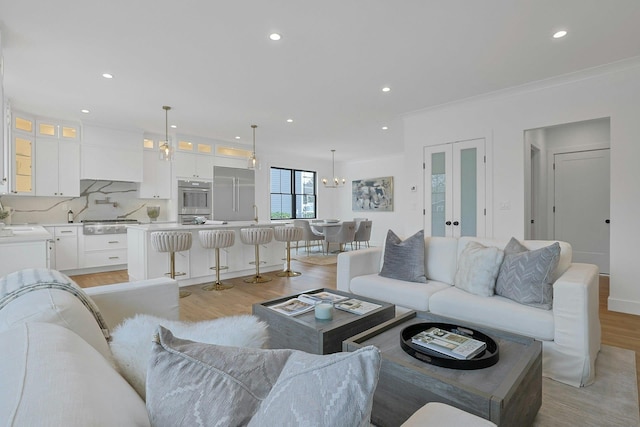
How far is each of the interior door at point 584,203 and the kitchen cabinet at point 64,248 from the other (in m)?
8.35

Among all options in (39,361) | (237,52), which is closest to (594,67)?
(237,52)

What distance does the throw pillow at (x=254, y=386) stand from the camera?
0.50m

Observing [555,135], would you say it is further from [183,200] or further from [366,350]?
[183,200]

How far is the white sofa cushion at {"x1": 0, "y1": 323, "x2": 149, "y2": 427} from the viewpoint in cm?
41

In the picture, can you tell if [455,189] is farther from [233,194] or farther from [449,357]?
[233,194]

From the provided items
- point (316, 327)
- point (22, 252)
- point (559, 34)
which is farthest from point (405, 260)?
point (22, 252)

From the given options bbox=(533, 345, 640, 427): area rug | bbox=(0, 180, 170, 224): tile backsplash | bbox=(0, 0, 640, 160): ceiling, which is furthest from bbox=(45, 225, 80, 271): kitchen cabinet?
bbox=(533, 345, 640, 427): area rug

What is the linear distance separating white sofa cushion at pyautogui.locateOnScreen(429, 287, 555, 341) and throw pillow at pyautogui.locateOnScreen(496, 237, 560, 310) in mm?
65

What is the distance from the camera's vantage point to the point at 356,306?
223 centimetres

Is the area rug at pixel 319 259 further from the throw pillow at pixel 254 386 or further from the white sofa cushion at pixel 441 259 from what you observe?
the throw pillow at pixel 254 386

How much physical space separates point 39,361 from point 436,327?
1759mm

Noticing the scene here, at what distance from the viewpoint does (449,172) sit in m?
4.74

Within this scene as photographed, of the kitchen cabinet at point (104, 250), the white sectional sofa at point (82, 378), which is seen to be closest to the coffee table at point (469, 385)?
the white sectional sofa at point (82, 378)

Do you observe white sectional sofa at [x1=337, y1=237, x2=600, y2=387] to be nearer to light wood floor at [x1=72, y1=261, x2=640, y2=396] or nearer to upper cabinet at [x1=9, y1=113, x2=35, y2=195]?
light wood floor at [x1=72, y1=261, x2=640, y2=396]
